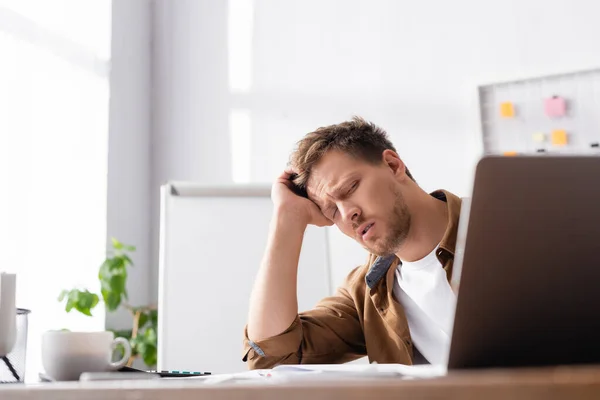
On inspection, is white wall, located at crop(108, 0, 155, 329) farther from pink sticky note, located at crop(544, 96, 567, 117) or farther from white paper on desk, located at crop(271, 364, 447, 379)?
white paper on desk, located at crop(271, 364, 447, 379)

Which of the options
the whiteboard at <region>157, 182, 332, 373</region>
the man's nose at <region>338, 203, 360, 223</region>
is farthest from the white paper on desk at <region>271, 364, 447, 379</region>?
the whiteboard at <region>157, 182, 332, 373</region>

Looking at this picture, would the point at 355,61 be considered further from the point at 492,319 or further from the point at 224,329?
the point at 492,319

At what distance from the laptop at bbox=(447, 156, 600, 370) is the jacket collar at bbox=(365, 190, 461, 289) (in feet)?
2.94

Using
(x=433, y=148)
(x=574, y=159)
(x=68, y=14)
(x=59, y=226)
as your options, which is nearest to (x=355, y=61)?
(x=433, y=148)

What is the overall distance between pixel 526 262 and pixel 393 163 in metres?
1.18

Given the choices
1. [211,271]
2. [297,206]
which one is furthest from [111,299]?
[297,206]

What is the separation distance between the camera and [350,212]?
1656 millimetres

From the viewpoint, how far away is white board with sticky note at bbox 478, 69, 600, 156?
266cm

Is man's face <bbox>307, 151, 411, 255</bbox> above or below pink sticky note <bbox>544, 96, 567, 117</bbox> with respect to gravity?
below

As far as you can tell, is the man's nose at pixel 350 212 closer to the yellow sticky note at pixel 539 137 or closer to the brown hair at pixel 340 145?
the brown hair at pixel 340 145

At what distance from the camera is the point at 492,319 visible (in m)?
0.60

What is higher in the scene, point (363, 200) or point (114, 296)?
point (363, 200)

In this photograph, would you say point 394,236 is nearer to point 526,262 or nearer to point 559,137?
point 526,262

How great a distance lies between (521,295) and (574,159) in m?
0.13
